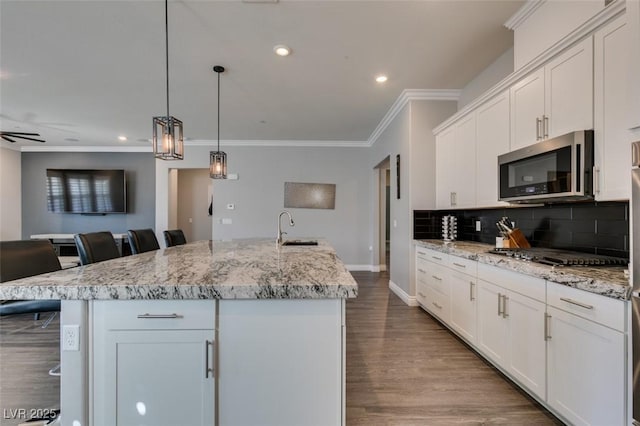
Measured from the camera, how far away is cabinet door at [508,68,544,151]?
2014mm

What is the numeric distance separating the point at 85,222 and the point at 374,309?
6.92 meters

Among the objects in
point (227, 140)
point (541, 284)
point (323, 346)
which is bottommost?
point (323, 346)

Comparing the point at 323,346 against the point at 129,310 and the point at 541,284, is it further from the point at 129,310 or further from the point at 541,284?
the point at 541,284

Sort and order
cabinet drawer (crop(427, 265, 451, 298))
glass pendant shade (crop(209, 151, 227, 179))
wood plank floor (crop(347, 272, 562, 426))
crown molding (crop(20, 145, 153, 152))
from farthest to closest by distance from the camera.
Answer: crown molding (crop(20, 145, 153, 152)) → glass pendant shade (crop(209, 151, 227, 179)) → cabinet drawer (crop(427, 265, 451, 298)) → wood plank floor (crop(347, 272, 562, 426))

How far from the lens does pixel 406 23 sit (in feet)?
7.73

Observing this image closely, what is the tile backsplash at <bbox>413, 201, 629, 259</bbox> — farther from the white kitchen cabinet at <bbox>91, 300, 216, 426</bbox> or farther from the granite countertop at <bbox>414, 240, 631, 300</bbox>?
the white kitchen cabinet at <bbox>91, 300, 216, 426</bbox>

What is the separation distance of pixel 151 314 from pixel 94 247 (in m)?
1.73

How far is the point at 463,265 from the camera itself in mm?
2494

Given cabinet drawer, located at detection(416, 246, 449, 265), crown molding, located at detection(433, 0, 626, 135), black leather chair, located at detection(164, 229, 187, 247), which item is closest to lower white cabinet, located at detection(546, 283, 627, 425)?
cabinet drawer, located at detection(416, 246, 449, 265)

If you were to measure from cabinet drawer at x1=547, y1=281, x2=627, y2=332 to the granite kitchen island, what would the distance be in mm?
1166

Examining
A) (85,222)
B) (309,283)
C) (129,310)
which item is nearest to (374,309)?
(309,283)

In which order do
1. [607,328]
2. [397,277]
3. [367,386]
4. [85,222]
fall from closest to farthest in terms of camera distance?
[607,328] → [367,386] → [397,277] → [85,222]

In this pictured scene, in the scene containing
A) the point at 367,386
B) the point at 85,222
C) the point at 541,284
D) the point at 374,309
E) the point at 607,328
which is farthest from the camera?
the point at 85,222

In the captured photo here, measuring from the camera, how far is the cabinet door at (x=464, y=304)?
2.35m
